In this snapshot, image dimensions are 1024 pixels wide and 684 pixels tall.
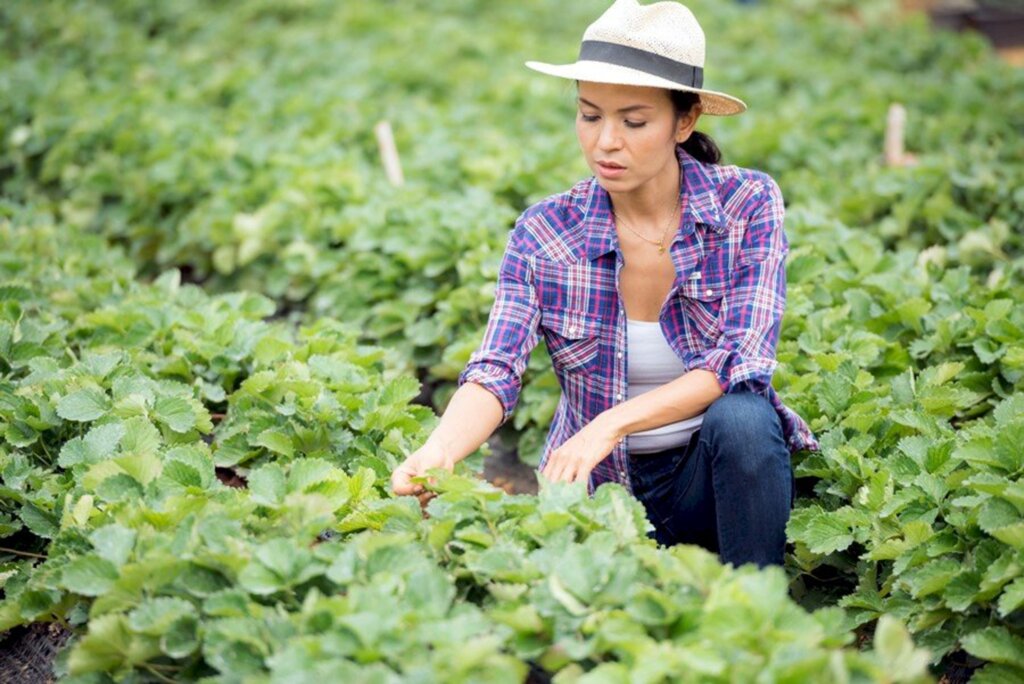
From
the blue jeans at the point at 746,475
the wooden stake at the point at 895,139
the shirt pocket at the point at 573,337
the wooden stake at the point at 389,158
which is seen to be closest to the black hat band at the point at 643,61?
the shirt pocket at the point at 573,337

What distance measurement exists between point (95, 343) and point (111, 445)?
3.14 ft

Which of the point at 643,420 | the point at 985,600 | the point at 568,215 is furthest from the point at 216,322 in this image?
the point at 985,600

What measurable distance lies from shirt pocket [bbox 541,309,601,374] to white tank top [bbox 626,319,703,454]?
0.27 feet

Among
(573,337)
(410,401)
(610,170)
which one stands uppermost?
(610,170)

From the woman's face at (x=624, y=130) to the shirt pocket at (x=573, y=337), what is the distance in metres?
0.30

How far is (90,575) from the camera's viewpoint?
2.05 m

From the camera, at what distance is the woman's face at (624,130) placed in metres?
2.52

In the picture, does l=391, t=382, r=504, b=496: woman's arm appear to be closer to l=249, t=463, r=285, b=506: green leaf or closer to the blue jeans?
l=249, t=463, r=285, b=506: green leaf

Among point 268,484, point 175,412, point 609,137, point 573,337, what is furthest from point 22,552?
point 609,137

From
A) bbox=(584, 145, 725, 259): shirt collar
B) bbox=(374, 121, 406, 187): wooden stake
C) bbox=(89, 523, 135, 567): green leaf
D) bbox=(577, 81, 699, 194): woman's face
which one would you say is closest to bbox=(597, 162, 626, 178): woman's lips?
bbox=(577, 81, 699, 194): woman's face

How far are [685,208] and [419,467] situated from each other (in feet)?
2.80

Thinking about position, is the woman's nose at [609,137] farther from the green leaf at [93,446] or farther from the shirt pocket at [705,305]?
the green leaf at [93,446]

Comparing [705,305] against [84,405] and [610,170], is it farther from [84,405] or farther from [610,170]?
[84,405]

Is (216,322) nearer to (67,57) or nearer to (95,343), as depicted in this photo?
(95,343)
